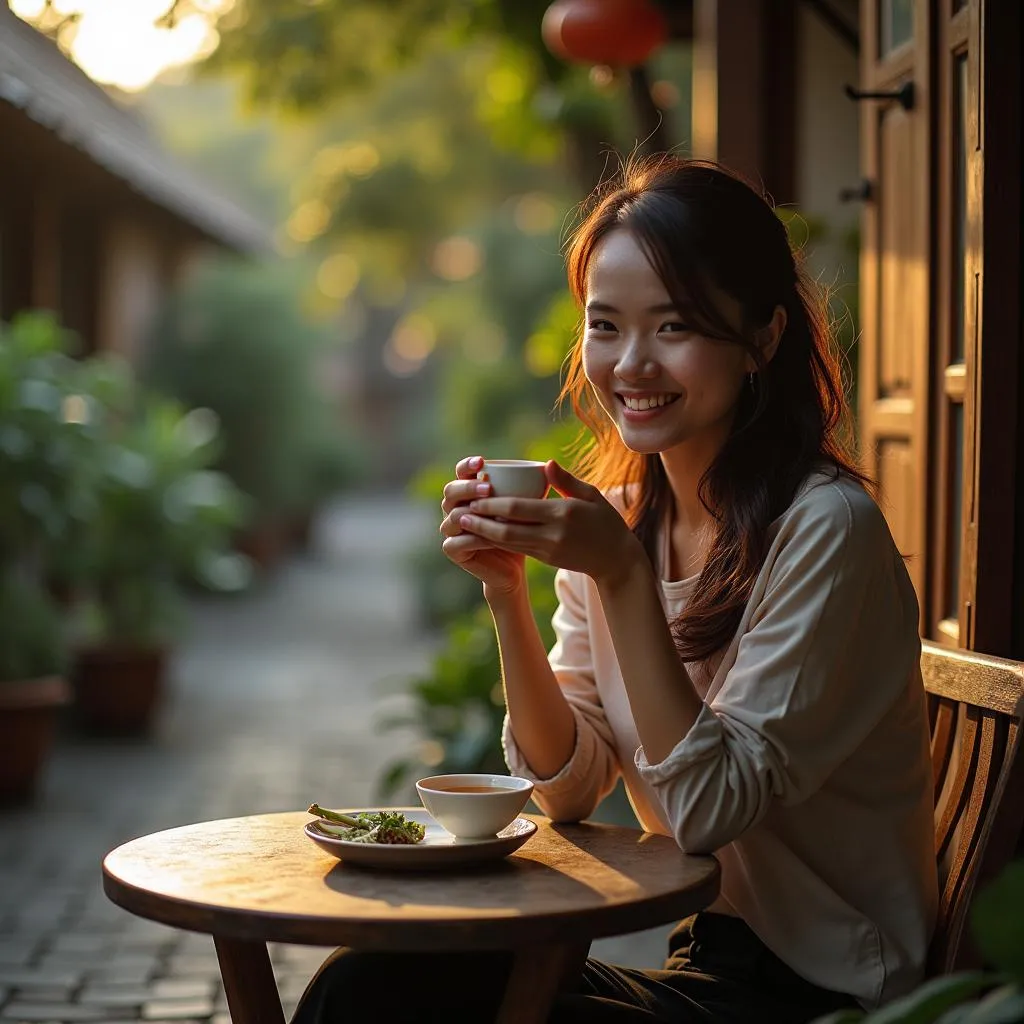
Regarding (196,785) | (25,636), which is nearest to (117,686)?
(196,785)

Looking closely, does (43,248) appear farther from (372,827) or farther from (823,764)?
(823,764)

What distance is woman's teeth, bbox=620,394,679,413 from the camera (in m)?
2.31

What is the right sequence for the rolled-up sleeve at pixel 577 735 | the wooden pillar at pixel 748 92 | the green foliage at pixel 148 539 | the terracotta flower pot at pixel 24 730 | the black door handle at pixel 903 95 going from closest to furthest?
the rolled-up sleeve at pixel 577 735 < the black door handle at pixel 903 95 < the wooden pillar at pixel 748 92 < the terracotta flower pot at pixel 24 730 < the green foliage at pixel 148 539

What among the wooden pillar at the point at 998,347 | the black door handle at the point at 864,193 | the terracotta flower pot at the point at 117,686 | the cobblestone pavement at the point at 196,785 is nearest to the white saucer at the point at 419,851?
the wooden pillar at the point at 998,347

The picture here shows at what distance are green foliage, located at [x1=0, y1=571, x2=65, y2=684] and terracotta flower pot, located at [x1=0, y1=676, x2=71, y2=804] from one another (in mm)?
81

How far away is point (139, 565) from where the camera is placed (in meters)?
9.06

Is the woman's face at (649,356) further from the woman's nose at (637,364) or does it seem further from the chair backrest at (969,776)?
the chair backrest at (969,776)

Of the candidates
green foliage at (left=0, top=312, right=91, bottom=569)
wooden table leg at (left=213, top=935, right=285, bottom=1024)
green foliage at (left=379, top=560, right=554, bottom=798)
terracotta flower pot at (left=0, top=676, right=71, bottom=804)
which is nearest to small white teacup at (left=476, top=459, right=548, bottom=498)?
wooden table leg at (left=213, top=935, right=285, bottom=1024)

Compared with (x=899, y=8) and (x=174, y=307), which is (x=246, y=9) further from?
(x=174, y=307)

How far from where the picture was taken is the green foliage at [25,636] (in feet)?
23.3

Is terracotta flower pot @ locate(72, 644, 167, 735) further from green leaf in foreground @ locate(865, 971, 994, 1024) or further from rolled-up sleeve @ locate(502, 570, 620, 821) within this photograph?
green leaf in foreground @ locate(865, 971, 994, 1024)

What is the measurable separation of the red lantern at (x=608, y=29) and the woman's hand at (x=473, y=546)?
4.46 metres

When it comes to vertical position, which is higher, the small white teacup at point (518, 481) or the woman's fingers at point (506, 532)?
the small white teacup at point (518, 481)

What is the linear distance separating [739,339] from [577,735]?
0.68 m
